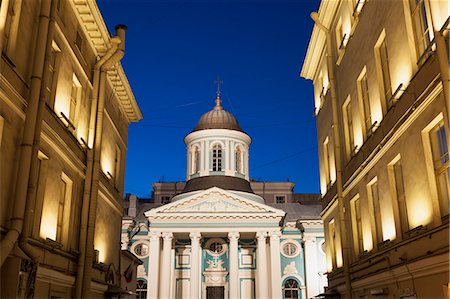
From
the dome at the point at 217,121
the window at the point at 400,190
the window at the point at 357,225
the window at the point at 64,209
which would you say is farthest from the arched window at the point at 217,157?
the window at the point at 400,190

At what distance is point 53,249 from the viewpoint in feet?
39.8

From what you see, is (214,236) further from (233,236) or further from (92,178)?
(92,178)

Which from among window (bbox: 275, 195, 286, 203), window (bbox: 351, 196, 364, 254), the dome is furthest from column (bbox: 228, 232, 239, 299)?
window (bbox: 351, 196, 364, 254)

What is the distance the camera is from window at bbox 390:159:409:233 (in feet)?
38.2

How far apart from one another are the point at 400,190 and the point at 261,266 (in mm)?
28306

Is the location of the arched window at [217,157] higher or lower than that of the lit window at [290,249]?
higher

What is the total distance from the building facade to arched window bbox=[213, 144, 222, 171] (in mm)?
191

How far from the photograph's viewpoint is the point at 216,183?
4500cm

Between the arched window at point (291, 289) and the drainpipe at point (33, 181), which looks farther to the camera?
the arched window at point (291, 289)

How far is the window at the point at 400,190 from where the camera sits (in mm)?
11641

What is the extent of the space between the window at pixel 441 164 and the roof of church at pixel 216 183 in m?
35.0

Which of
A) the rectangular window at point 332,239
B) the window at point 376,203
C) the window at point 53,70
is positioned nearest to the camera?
the window at point 53,70

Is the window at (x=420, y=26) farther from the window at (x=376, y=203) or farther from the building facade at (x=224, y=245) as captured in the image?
the building facade at (x=224, y=245)

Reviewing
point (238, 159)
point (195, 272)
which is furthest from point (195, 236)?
point (238, 159)
